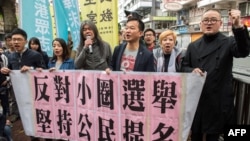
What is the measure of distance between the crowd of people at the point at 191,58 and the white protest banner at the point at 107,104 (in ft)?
0.54

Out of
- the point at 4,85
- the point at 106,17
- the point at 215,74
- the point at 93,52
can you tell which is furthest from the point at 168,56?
the point at 4,85

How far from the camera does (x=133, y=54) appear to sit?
2955mm

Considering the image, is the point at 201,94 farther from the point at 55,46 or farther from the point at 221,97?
A: the point at 55,46

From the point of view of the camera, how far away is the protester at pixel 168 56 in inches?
121

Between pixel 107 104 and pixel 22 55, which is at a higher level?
pixel 22 55

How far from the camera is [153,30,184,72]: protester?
309 centimetres

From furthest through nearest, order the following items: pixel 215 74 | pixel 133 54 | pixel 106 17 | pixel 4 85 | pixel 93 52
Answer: pixel 106 17
pixel 4 85
pixel 93 52
pixel 133 54
pixel 215 74

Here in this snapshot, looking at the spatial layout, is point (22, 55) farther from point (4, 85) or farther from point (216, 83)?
point (216, 83)

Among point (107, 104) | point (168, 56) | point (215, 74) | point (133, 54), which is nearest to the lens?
point (215, 74)

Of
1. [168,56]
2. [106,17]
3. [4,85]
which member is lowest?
[4,85]

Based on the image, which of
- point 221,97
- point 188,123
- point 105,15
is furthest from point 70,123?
point 105,15

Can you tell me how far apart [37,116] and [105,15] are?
7.54 feet

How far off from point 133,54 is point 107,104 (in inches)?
25.7

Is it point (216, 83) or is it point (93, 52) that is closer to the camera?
point (216, 83)
